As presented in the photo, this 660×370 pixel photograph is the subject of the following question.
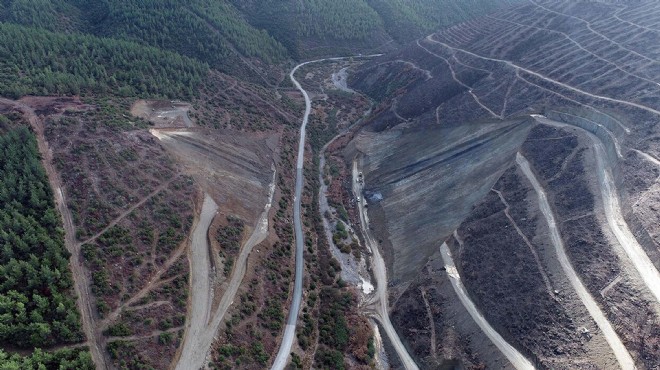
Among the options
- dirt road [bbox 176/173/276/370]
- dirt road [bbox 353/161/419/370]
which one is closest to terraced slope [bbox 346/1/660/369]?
dirt road [bbox 353/161/419/370]

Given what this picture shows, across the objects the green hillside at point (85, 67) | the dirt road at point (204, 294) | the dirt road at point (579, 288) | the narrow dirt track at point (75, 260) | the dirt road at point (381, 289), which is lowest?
the dirt road at point (381, 289)

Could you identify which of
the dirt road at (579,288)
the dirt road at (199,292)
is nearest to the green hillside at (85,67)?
the dirt road at (199,292)

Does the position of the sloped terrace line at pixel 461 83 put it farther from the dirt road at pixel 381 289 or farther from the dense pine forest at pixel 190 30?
the dense pine forest at pixel 190 30

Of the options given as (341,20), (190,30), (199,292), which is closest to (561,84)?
(199,292)

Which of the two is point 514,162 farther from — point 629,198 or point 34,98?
point 34,98

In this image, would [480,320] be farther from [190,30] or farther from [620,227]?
[190,30]
